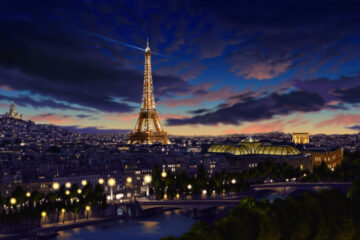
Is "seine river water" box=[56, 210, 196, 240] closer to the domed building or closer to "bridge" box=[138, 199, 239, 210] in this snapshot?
"bridge" box=[138, 199, 239, 210]

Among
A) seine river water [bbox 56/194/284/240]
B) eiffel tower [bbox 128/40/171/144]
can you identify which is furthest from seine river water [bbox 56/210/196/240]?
eiffel tower [bbox 128/40/171/144]

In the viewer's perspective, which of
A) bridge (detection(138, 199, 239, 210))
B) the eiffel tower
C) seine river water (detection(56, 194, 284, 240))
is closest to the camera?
seine river water (detection(56, 194, 284, 240))

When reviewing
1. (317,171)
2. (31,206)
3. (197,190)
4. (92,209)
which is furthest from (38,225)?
(317,171)

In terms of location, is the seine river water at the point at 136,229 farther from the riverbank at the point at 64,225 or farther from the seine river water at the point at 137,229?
the riverbank at the point at 64,225

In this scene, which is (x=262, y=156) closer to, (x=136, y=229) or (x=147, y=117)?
(x=147, y=117)

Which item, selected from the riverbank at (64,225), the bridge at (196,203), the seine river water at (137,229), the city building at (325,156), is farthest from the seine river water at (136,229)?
the city building at (325,156)

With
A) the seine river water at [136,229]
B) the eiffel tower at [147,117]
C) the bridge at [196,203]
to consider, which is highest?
the eiffel tower at [147,117]
